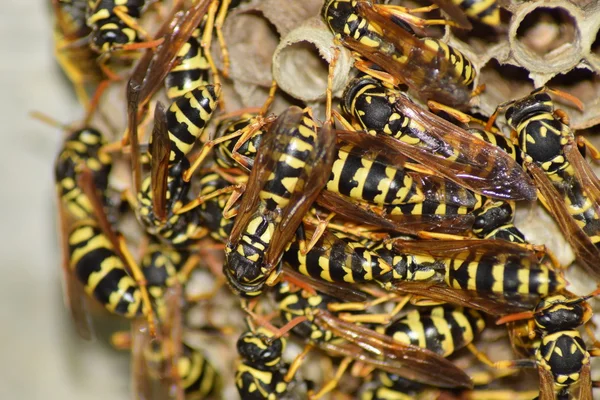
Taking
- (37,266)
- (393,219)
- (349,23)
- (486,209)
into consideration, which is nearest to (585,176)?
(486,209)

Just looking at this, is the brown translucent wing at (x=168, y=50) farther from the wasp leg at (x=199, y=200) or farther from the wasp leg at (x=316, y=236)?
the wasp leg at (x=316, y=236)

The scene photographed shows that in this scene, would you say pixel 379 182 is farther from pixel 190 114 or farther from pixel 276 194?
pixel 190 114

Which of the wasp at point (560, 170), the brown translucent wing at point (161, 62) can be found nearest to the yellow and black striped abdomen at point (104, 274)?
the brown translucent wing at point (161, 62)

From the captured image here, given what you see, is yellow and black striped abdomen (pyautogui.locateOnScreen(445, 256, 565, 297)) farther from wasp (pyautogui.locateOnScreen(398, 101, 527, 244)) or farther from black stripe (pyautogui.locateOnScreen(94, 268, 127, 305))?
black stripe (pyautogui.locateOnScreen(94, 268, 127, 305))

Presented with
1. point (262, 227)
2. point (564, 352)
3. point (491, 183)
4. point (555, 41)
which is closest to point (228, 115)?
point (262, 227)

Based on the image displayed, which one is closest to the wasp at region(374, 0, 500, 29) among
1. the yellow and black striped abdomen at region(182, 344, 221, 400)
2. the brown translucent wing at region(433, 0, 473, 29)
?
the brown translucent wing at region(433, 0, 473, 29)

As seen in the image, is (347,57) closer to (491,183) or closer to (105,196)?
(491,183)
